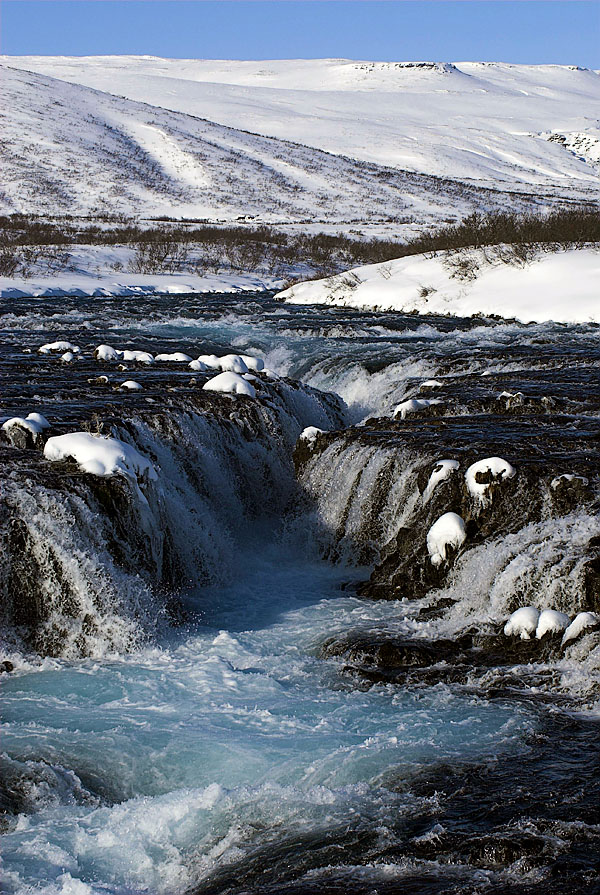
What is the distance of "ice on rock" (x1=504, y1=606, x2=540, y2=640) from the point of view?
8.84m

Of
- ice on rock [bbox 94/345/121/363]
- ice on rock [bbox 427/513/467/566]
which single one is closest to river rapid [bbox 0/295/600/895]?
ice on rock [bbox 427/513/467/566]

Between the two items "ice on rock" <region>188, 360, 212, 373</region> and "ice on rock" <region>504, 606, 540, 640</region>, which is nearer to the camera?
"ice on rock" <region>504, 606, 540, 640</region>

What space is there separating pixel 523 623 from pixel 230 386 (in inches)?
288

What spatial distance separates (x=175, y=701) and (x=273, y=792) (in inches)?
70.5

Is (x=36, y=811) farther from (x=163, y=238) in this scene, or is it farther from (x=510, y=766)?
(x=163, y=238)

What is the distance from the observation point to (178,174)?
3393 inches

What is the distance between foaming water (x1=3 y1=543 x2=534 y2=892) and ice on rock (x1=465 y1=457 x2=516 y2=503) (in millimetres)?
1831

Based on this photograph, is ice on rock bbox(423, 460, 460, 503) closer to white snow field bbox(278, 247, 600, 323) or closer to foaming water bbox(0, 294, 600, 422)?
foaming water bbox(0, 294, 600, 422)

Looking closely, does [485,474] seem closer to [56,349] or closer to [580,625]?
[580,625]

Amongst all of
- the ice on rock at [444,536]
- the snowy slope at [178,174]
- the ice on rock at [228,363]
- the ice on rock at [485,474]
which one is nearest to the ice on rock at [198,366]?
the ice on rock at [228,363]

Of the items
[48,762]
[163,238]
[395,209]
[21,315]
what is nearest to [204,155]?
[395,209]

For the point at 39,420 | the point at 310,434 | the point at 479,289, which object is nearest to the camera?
the point at 39,420

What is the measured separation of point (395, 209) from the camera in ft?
258

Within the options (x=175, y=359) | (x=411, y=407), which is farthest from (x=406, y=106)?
(x=411, y=407)
